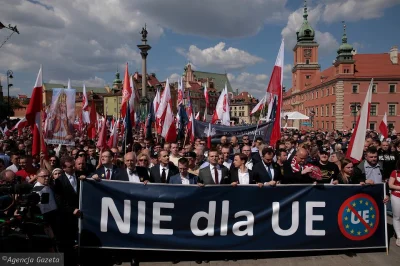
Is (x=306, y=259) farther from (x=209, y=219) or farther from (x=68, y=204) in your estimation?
(x=68, y=204)

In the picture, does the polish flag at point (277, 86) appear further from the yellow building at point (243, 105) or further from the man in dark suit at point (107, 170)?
the yellow building at point (243, 105)

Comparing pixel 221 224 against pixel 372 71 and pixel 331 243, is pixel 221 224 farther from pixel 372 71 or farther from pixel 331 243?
pixel 372 71

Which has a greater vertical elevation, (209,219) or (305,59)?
(305,59)

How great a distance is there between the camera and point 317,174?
5531 millimetres

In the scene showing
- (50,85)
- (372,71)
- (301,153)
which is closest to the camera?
(301,153)

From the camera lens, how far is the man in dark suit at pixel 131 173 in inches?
209

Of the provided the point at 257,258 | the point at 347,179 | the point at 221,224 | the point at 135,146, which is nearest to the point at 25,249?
the point at 221,224

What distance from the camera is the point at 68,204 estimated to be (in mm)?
4809

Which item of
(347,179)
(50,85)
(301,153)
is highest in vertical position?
(50,85)

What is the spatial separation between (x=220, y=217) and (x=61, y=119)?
7500 mm

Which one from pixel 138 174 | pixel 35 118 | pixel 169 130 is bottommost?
pixel 138 174

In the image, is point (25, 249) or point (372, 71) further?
point (372, 71)

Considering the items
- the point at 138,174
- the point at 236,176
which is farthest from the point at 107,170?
the point at 236,176

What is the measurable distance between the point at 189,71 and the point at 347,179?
121622 mm
